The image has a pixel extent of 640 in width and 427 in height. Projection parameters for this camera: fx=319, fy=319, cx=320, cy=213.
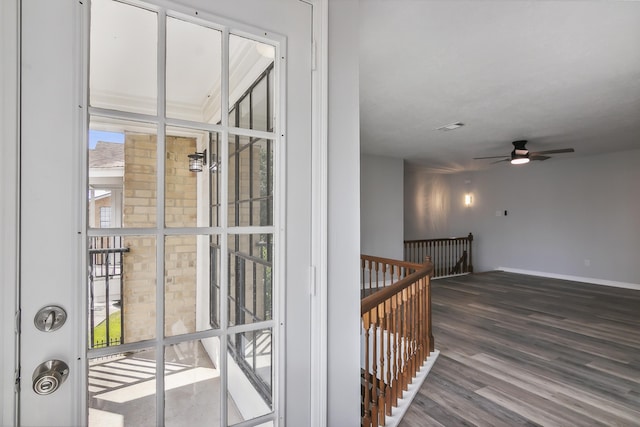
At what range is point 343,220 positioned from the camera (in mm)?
1382

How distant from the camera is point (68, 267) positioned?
90cm

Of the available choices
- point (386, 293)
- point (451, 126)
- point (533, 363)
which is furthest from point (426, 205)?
point (386, 293)

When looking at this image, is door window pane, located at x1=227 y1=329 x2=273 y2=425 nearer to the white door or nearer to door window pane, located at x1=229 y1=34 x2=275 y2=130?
the white door

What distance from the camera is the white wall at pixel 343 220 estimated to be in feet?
4.42

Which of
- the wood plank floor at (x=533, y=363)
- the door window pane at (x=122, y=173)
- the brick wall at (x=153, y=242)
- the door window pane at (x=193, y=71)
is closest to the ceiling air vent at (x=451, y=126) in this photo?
the wood plank floor at (x=533, y=363)

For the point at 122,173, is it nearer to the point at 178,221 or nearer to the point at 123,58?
the point at 178,221

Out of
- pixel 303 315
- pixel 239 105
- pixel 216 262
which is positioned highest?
pixel 239 105

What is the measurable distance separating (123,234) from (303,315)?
2.31 ft

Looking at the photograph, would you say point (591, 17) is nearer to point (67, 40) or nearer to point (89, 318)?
point (67, 40)

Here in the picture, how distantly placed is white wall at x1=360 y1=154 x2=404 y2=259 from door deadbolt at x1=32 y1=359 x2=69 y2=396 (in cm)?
556

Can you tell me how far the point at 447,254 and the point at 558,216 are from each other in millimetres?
2519

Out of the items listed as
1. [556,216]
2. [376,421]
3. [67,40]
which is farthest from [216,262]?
[556,216]

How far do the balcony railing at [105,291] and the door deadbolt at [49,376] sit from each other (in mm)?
85

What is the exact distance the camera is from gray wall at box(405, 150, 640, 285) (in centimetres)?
608
